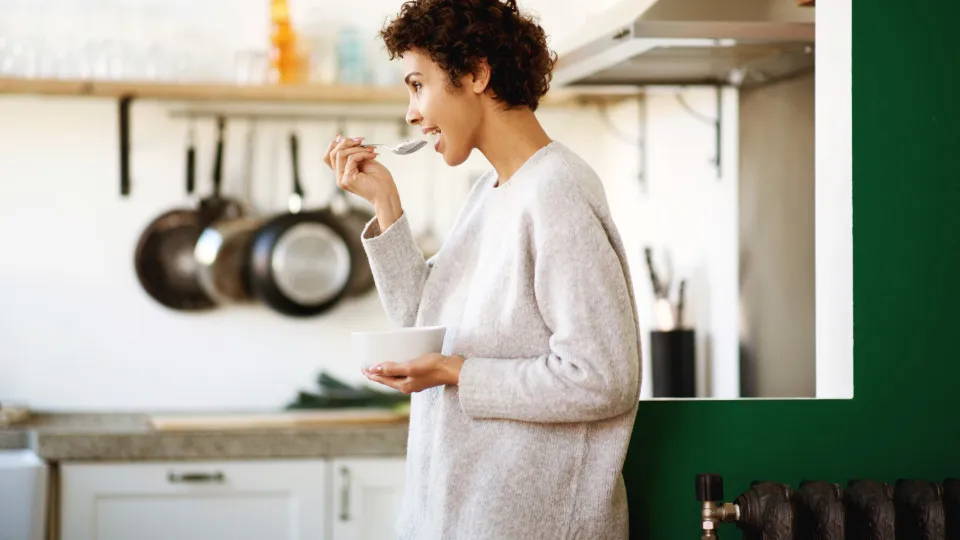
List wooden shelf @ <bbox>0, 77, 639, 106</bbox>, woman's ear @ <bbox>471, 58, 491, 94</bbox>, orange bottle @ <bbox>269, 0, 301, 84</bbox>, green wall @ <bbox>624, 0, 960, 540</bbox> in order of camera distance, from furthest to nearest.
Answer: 1. orange bottle @ <bbox>269, 0, 301, 84</bbox>
2. wooden shelf @ <bbox>0, 77, 639, 106</bbox>
3. green wall @ <bbox>624, 0, 960, 540</bbox>
4. woman's ear @ <bbox>471, 58, 491, 94</bbox>

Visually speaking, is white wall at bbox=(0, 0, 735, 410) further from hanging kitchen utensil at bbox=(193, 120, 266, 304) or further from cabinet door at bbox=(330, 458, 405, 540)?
cabinet door at bbox=(330, 458, 405, 540)

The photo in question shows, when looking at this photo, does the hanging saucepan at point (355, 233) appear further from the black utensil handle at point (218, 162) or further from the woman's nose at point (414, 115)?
the woman's nose at point (414, 115)

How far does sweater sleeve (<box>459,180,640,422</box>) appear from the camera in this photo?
111cm

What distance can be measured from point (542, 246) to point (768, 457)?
1.69ft

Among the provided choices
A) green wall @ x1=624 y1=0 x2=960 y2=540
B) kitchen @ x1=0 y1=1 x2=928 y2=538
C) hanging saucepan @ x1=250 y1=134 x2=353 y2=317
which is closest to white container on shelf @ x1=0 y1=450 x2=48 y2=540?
kitchen @ x1=0 y1=1 x2=928 y2=538

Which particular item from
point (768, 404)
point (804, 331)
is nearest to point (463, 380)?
point (768, 404)

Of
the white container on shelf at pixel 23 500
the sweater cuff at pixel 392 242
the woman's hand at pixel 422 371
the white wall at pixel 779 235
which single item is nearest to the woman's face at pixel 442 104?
the sweater cuff at pixel 392 242

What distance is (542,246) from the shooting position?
1.14 meters

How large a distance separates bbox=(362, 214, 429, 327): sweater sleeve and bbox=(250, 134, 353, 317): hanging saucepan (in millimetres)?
1743

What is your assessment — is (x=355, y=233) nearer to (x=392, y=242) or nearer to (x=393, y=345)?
(x=392, y=242)

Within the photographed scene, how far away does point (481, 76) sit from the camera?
121 cm

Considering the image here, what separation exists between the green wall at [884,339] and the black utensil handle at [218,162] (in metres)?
2.02

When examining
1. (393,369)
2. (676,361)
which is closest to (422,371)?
(393,369)

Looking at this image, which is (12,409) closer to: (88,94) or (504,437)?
(88,94)
